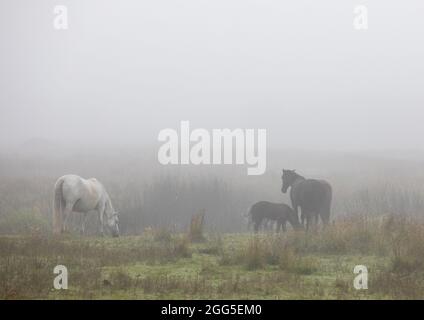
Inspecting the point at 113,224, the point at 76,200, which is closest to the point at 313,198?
the point at 113,224

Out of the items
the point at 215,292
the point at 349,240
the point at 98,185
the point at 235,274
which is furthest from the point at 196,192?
the point at 215,292

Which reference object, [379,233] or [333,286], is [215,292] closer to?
[333,286]

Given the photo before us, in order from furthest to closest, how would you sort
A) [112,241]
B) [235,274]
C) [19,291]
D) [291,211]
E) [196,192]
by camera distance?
[196,192], [291,211], [112,241], [235,274], [19,291]

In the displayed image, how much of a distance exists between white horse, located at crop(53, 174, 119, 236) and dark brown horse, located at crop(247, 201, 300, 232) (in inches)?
177

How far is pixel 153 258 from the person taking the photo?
12.6m

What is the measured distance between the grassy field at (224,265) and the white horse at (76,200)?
1.87 metres

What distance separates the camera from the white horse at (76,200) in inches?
679

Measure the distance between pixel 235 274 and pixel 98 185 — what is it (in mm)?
9079
